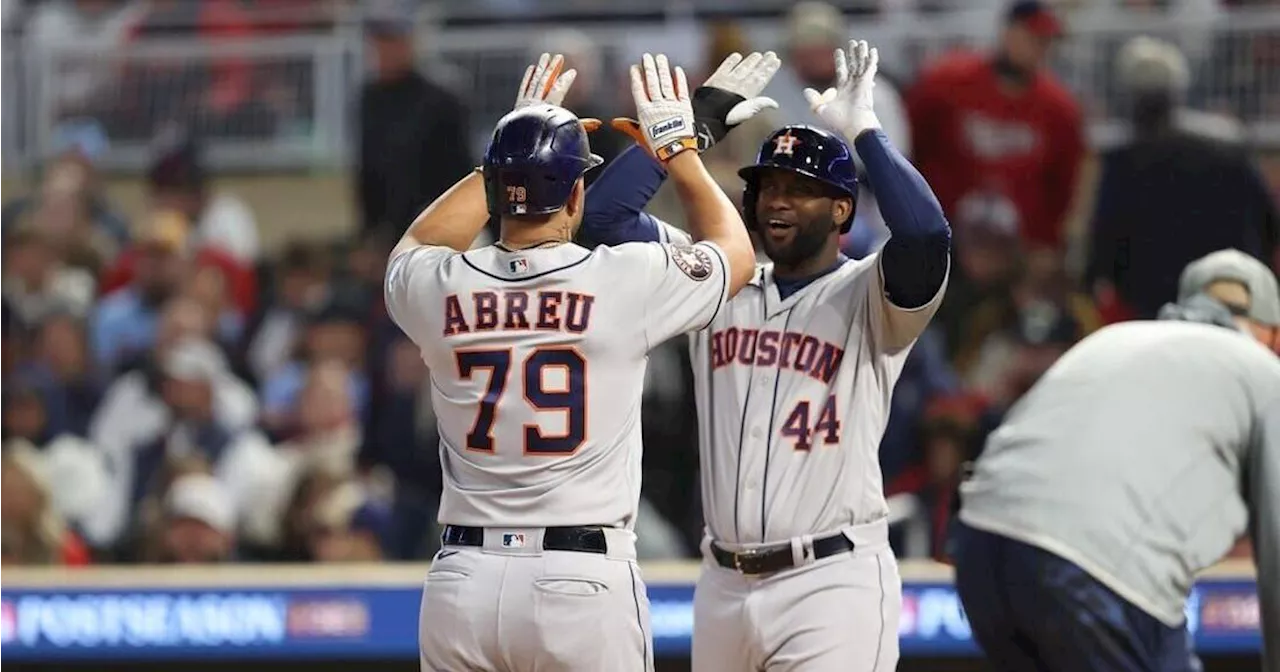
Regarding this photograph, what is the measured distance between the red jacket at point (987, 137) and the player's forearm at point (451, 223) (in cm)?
458

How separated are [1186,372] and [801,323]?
0.86 meters

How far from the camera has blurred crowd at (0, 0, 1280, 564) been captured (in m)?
8.07

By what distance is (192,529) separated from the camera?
317 inches

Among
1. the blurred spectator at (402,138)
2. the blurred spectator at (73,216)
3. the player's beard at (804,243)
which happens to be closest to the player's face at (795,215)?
the player's beard at (804,243)

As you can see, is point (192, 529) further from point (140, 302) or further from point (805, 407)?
point (805, 407)

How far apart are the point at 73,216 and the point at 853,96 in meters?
6.67

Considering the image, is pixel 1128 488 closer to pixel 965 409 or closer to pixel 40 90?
pixel 965 409

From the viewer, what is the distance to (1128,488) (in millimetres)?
4812

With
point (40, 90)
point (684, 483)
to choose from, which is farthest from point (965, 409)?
point (40, 90)

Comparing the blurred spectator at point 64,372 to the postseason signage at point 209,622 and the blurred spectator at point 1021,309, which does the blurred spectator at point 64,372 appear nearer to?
the postseason signage at point 209,622

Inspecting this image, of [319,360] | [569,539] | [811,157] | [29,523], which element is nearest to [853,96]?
[811,157]

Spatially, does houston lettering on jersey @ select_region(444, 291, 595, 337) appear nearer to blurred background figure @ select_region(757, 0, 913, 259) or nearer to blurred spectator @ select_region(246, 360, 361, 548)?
blurred spectator @ select_region(246, 360, 361, 548)

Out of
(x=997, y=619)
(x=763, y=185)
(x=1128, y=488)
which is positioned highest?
(x=763, y=185)

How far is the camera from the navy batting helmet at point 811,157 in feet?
16.3
